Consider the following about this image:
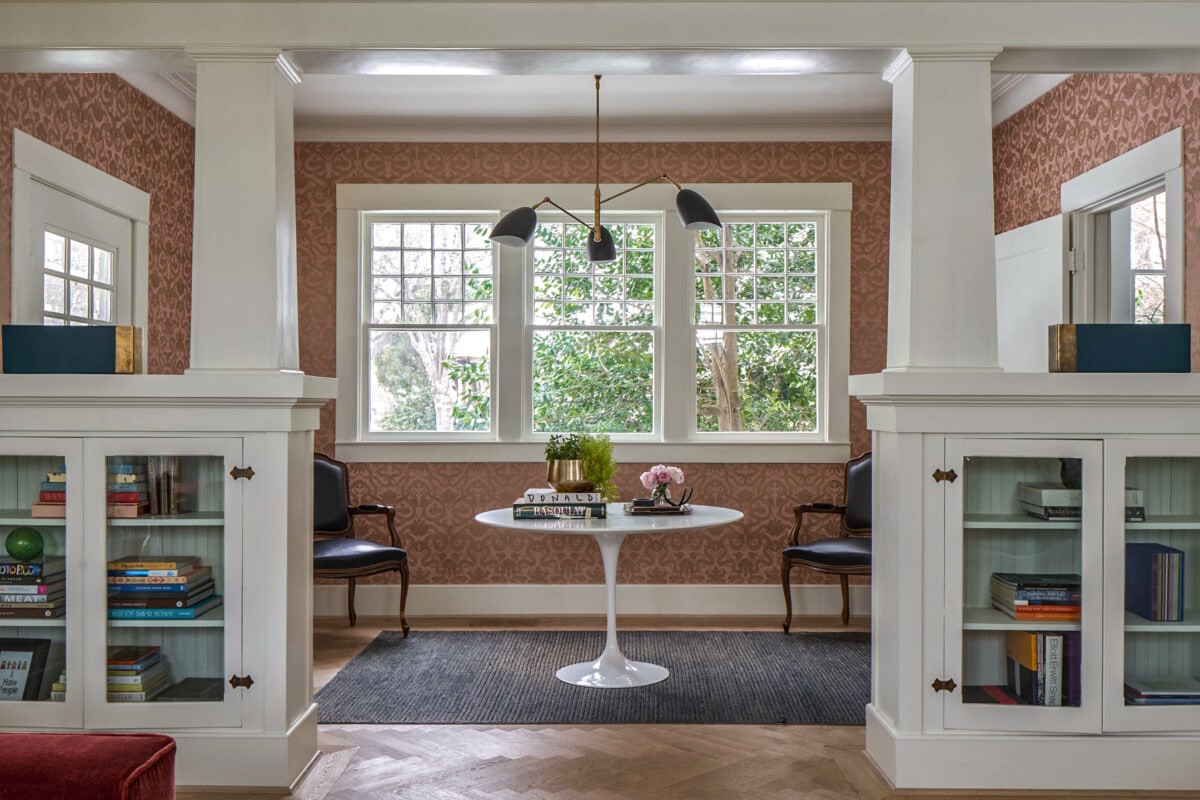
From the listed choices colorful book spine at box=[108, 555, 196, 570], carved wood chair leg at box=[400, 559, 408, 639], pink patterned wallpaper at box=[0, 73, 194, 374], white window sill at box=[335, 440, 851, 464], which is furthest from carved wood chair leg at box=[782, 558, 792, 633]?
pink patterned wallpaper at box=[0, 73, 194, 374]

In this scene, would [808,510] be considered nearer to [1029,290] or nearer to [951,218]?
[1029,290]

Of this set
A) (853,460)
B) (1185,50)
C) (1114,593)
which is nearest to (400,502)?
(853,460)

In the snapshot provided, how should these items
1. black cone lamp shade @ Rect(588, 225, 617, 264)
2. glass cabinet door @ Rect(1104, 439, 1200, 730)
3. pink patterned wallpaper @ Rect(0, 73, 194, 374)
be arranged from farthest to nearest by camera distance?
A: 1. black cone lamp shade @ Rect(588, 225, 617, 264)
2. pink patterned wallpaper @ Rect(0, 73, 194, 374)
3. glass cabinet door @ Rect(1104, 439, 1200, 730)

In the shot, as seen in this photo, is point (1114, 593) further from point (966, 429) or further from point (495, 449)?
point (495, 449)

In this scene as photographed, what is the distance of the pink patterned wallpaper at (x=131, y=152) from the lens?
3459 mm

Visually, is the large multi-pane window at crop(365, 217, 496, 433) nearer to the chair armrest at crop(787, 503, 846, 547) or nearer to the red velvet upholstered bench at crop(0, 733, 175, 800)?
the chair armrest at crop(787, 503, 846, 547)

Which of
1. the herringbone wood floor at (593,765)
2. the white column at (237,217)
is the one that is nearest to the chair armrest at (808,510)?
the herringbone wood floor at (593,765)

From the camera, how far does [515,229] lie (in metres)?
4.18

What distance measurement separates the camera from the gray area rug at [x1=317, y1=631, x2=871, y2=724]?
368 cm

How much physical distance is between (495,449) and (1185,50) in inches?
147

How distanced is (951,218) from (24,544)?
3.08 meters

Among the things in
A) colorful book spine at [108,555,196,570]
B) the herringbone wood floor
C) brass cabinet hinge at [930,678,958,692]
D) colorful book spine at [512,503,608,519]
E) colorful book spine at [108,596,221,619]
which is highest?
colorful book spine at [512,503,608,519]

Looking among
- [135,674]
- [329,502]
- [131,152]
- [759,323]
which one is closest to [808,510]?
[759,323]

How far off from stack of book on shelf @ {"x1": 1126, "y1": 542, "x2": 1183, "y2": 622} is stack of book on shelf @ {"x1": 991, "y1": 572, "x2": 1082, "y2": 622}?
18 centimetres
